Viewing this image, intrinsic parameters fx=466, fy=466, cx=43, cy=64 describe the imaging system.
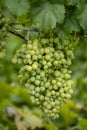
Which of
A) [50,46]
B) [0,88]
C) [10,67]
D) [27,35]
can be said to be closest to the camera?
[50,46]

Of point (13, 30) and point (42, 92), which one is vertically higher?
point (13, 30)

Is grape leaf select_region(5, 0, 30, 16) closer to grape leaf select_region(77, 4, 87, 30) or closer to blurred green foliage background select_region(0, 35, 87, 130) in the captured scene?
grape leaf select_region(77, 4, 87, 30)

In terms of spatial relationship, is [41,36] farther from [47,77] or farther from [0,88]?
[0,88]

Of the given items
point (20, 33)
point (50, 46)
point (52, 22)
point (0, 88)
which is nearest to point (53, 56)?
point (50, 46)

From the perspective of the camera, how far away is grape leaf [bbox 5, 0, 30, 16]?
1.64 meters

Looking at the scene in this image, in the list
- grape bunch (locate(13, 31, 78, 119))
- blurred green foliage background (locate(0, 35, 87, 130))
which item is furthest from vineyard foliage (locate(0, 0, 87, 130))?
blurred green foliage background (locate(0, 35, 87, 130))

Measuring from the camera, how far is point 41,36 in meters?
1.75

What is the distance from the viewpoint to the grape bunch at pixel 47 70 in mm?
1696

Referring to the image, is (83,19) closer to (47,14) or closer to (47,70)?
(47,14)

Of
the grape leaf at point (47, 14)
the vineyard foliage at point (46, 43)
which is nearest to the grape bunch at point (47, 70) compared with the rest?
the vineyard foliage at point (46, 43)

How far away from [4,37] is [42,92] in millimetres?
297

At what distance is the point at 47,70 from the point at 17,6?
0.26 meters

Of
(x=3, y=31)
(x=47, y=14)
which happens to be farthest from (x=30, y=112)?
(x=47, y=14)

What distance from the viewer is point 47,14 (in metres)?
1.65
